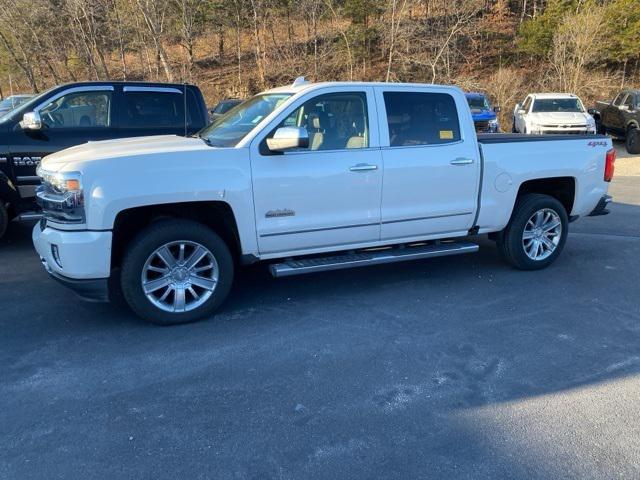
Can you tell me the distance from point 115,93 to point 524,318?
5.88m

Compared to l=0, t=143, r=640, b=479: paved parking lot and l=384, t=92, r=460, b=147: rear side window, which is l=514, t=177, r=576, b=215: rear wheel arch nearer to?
l=0, t=143, r=640, b=479: paved parking lot

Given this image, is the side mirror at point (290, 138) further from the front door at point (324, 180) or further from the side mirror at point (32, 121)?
the side mirror at point (32, 121)

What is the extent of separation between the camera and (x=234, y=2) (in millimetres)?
32875

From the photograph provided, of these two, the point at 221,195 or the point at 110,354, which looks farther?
the point at 221,195

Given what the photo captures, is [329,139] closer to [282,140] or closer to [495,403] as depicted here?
[282,140]

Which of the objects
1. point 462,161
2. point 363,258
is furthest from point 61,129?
point 462,161

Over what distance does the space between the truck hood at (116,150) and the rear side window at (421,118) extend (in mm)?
1787

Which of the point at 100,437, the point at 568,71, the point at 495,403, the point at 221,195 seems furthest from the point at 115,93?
the point at 568,71

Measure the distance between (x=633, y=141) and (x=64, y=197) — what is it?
1800 centimetres

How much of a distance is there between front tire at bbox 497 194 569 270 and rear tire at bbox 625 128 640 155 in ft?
44.7

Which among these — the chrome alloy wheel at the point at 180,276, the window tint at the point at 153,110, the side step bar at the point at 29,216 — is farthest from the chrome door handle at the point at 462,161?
the side step bar at the point at 29,216

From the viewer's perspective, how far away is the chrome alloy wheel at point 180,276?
4.36m

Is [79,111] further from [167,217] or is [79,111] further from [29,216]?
[167,217]

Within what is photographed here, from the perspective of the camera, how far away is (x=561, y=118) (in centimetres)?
1702
